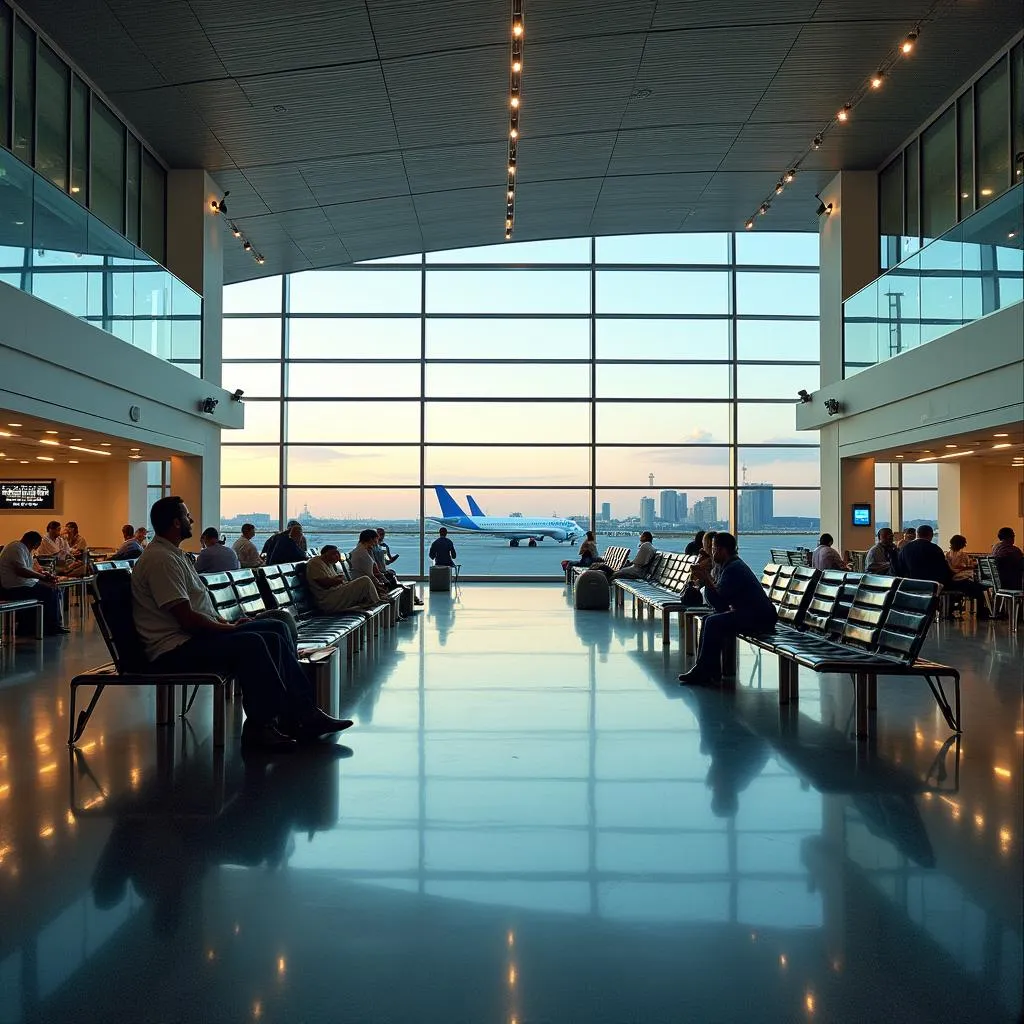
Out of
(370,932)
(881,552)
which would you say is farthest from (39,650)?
(881,552)

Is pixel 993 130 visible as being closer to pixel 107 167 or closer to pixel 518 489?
pixel 518 489

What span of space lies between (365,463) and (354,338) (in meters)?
2.83

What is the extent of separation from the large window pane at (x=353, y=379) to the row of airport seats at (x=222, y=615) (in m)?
11.8

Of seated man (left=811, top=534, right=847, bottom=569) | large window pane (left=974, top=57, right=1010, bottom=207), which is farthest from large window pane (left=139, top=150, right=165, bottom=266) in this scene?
large window pane (left=974, top=57, right=1010, bottom=207)

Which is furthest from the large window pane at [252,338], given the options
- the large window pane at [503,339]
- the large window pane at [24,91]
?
the large window pane at [24,91]

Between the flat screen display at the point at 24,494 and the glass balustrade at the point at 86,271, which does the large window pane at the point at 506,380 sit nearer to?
the glass balustrade at the point at 86,271

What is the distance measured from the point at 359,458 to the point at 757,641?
51.3 feet

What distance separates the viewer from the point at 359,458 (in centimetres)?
2150

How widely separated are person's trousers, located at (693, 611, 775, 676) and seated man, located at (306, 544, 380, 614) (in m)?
3.52

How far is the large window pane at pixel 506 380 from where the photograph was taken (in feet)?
70.9

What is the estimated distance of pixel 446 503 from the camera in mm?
23734

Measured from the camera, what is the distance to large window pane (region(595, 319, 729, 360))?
21781 mm

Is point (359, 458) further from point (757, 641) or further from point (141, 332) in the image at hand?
point (757, 641)

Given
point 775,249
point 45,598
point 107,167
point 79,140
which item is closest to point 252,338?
point 107,167
